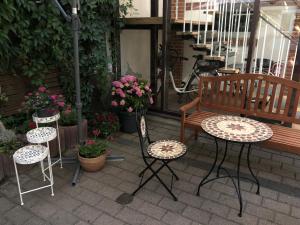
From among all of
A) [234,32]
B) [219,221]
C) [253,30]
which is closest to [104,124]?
[219,221]

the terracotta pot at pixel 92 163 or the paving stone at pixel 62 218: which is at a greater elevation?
the terracotta pot at pixel 92 163

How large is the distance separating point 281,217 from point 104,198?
61.7 inches

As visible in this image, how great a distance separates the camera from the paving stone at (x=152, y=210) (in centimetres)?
223

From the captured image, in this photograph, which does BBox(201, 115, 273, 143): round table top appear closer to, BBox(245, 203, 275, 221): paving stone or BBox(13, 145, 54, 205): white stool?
BBox(245, 203, 275, 221): paving stone

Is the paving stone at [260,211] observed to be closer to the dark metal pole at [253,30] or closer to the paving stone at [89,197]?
the paving stone at [89,197]

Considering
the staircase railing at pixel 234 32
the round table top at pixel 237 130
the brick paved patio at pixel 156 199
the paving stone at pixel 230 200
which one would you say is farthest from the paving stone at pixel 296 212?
the staircase railing at pixel 234 32

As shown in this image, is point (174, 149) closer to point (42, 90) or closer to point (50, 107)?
point (50, 107)

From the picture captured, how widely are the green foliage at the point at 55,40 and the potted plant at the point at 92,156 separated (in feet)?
3.96

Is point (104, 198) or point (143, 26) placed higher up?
point (143, 26)

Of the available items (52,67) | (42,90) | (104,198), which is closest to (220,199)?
(104,198)

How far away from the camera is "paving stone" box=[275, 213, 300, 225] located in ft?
7.11

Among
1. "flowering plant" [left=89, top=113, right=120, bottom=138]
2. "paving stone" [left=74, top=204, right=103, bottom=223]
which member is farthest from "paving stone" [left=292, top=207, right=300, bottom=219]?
"flowering plant" [left=89, top=113, right=120, bottom=138]

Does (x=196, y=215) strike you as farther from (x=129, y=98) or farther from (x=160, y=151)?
(x=129, y=98)

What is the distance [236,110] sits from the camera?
3.29 m
